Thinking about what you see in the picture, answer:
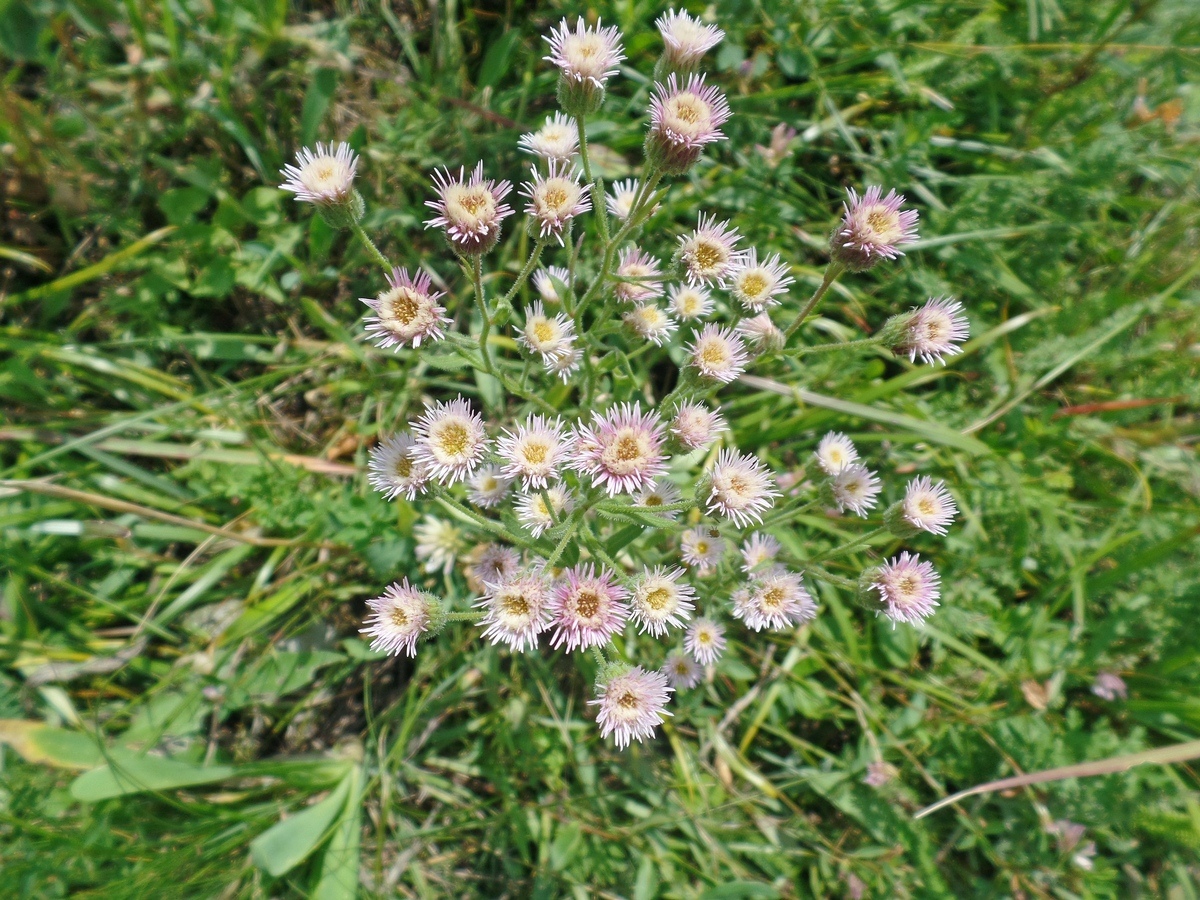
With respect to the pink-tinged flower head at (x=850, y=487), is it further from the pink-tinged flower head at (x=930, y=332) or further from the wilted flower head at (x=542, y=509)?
the wilted flower head at (x=542, y=509)

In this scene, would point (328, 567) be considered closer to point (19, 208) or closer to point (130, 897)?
point (130, 897)

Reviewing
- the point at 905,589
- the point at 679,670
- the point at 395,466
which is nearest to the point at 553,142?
the point at 395,466

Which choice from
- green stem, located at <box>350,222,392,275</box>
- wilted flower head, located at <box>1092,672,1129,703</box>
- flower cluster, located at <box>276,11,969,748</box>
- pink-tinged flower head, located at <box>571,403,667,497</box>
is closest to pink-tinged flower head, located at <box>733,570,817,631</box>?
flower cluster, located at <box>276,11,969,748</box>

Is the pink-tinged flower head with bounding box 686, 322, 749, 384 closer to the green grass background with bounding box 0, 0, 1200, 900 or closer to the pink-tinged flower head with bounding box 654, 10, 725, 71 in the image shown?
the pink-tinged flower head with bounding box 654, 10, 725, 71

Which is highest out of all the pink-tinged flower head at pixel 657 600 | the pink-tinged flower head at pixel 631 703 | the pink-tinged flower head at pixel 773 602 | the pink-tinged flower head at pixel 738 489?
the pink-tinged flower head at pixel 738 489

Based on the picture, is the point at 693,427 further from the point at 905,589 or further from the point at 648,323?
the point at 905,589

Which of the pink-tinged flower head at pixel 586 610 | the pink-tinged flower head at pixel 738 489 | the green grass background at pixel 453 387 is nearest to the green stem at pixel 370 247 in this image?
the pink-tinged flower head at pixel 586 610
